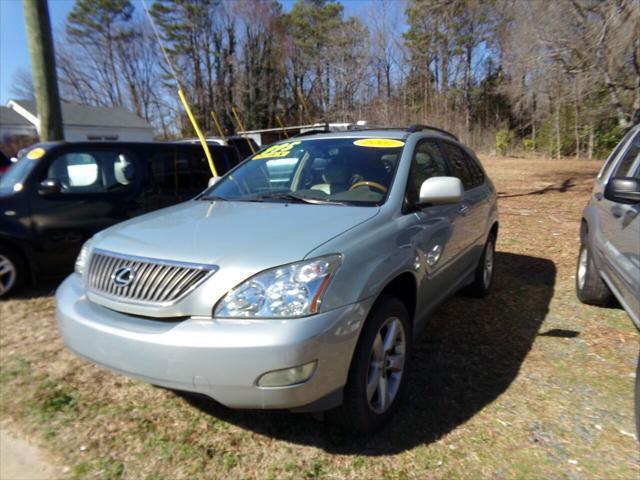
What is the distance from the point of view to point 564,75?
14359mm

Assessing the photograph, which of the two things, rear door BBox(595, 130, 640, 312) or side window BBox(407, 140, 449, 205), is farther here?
side window BBox(407, 140, 449, 205)

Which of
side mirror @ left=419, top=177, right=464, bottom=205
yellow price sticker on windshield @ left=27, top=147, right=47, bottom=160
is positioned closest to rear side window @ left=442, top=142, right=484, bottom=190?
side mirror @ left=419, top=177, right=464, bottom=205

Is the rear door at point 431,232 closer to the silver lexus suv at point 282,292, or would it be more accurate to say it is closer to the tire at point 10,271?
the silver lexus suv at point 282,292

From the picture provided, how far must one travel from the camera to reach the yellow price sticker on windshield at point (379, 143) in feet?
10.6

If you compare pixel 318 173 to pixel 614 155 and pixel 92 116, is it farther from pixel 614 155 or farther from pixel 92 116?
pixel 92 116

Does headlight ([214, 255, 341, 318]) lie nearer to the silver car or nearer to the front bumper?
the front bumper

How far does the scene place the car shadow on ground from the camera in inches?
95.7

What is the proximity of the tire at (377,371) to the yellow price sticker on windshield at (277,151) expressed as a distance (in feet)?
5.82

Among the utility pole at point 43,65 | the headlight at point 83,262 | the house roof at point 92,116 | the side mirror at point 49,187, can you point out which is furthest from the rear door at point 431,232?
the house roof at point 92,116

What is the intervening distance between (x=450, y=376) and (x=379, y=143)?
1713 mm

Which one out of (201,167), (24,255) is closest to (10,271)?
(24,255)

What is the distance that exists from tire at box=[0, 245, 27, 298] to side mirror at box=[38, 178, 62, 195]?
66cm

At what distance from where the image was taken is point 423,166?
3.26m

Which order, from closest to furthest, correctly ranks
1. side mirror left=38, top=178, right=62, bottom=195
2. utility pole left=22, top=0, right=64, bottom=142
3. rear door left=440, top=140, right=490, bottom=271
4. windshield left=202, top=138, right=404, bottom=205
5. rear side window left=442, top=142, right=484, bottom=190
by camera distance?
windshield left=202, top=138, right=404, bottom=205
rear door left=440, top=140, right=490, bottom=271
rear side window left=442, top=142, right=484, bottom=190
side mirror left=38, top=178, right=62, bottom=195
utility pole left=22, top=0, right=64, bottom=142
